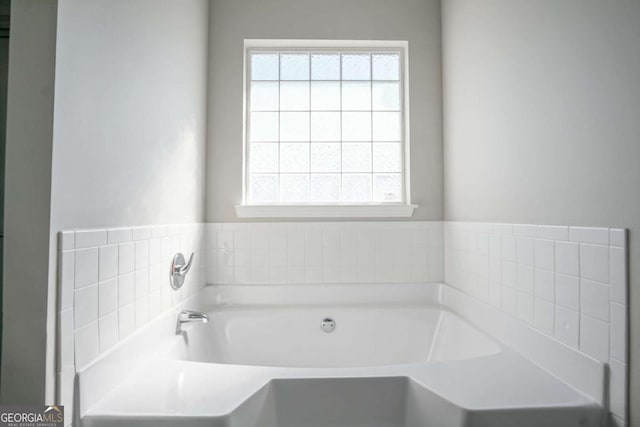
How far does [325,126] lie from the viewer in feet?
7.52

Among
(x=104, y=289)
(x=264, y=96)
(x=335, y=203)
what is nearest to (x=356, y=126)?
(x=335, y=203)

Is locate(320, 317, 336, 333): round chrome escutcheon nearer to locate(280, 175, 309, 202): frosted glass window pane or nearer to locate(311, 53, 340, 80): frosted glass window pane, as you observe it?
locate(280, 175, 309, 202): frosted glass window pane

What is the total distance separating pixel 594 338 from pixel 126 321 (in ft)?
4.88

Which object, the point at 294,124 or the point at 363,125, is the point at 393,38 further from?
the point at 294,124

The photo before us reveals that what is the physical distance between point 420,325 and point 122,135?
1.73 metres

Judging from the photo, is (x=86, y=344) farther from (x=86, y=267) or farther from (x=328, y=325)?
(x=328, y=325)

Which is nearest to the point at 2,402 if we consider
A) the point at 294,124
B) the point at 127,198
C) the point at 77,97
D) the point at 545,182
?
the point at 127,198

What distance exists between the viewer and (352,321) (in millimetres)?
1972

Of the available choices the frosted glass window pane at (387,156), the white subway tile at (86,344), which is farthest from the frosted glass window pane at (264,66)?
the white subway tile at (86,344)

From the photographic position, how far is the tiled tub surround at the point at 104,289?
0.88m

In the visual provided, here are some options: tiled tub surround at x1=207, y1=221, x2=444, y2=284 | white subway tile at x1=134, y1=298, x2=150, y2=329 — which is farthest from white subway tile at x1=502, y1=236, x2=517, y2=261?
white subway tile at x1=134, y1=298, x2=150, y2=329

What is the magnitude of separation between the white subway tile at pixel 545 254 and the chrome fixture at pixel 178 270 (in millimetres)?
1430

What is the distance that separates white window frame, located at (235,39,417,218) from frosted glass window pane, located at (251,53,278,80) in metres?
0.03

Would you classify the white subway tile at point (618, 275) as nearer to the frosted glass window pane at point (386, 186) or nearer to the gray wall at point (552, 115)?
the gray wall at point (552, 115)
